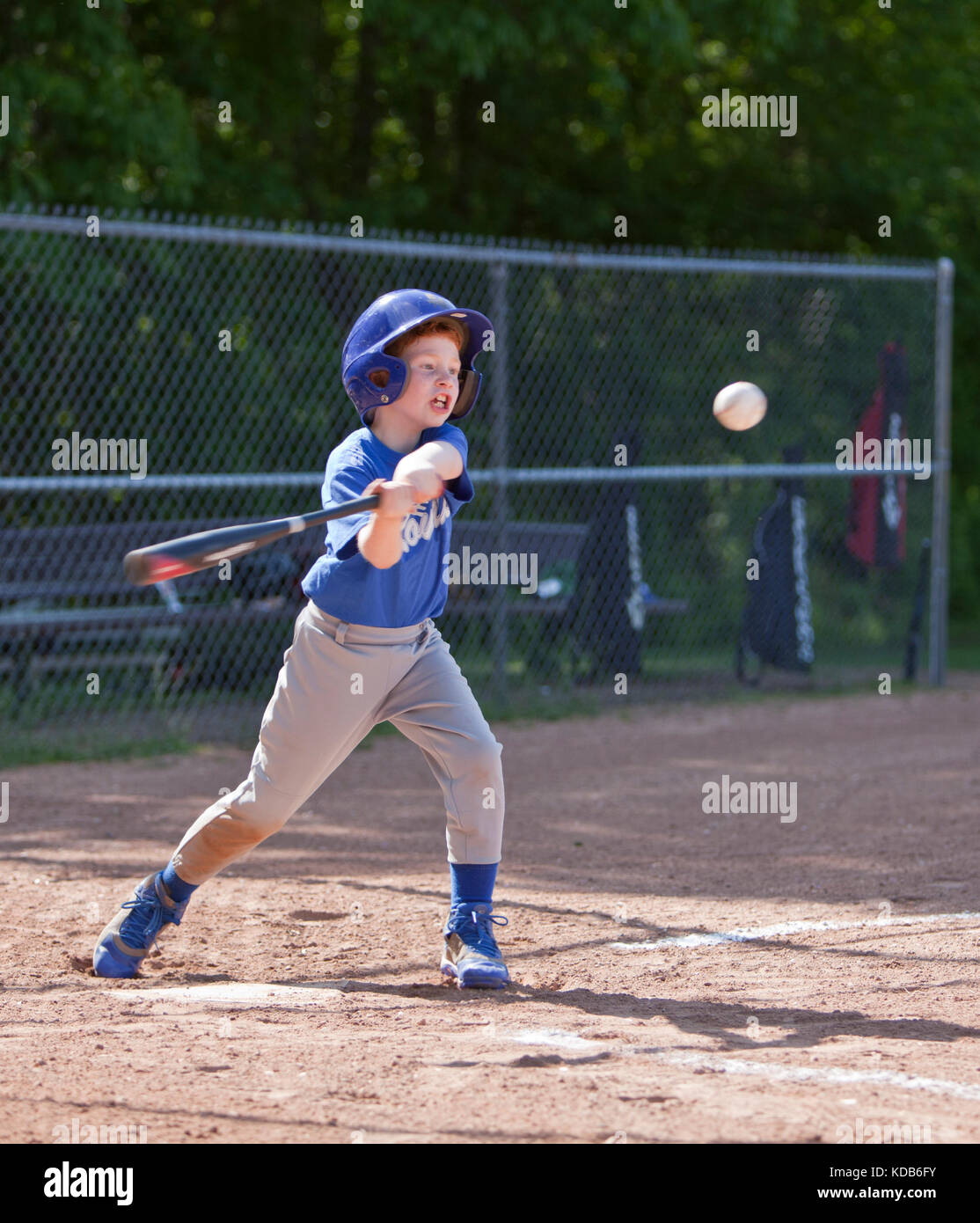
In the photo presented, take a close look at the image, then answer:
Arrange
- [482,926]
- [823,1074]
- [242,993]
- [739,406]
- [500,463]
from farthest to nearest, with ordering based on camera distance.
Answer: [500,463] → [739,406] → [482,926] → [242,993] → [823,1074]

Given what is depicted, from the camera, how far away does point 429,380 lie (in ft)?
13.1

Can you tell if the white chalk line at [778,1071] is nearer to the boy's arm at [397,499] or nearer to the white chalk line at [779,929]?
the white chalk line at [779,929]

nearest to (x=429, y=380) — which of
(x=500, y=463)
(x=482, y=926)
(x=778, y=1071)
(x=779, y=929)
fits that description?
(x=482, y=926)

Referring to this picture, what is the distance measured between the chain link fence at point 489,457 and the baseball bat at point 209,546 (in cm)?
425

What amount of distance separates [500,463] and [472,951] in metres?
5.45

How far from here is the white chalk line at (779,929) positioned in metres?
4.59

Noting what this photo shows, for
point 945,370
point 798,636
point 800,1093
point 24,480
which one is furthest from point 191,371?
point 800,1093

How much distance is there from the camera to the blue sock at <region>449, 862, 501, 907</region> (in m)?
4.24

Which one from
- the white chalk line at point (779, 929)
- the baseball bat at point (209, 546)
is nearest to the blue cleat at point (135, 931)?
the baseball bat at point (209, 546)

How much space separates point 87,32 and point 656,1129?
8989 mm

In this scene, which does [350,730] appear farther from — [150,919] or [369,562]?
[150,919]

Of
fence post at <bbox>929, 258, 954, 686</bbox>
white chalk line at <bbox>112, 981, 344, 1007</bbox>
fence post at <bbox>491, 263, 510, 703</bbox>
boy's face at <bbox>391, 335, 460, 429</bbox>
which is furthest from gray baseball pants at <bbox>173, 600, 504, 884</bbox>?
fence post at <bbox>929, 258, 954, 686</bbox>

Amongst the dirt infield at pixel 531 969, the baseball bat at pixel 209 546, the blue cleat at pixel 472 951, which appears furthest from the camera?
the blue cleat at pixel 472 951

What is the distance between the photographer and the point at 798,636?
10.7 m
